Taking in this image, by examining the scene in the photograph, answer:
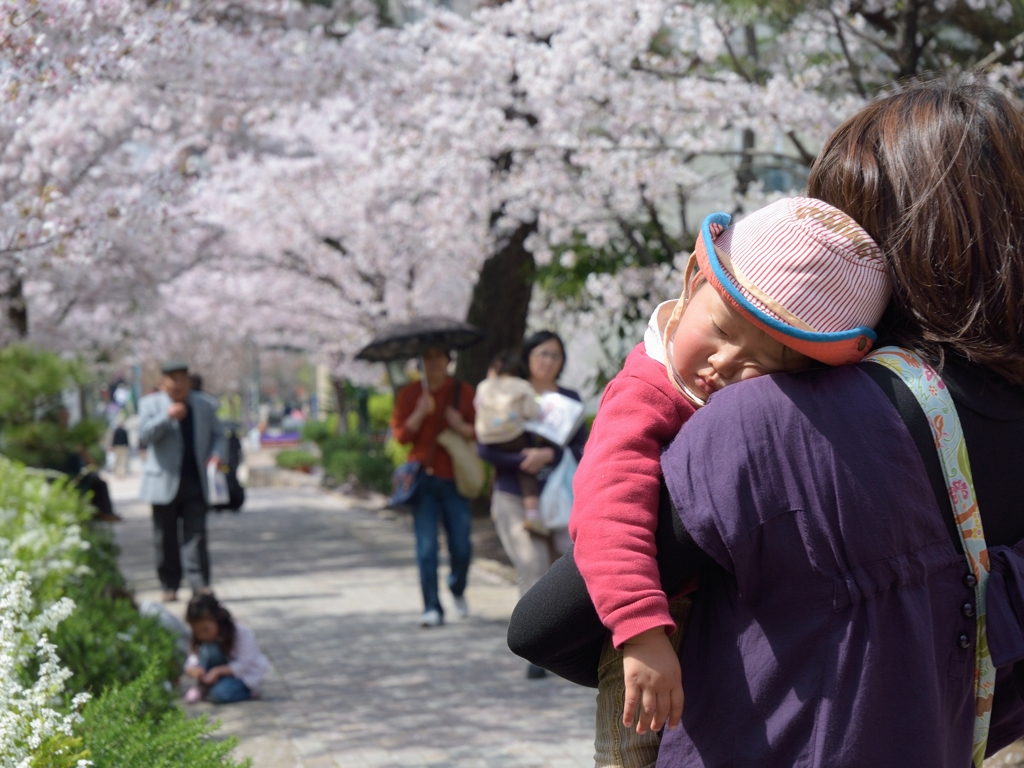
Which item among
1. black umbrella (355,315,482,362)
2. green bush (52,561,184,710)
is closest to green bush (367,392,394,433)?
black umbrella (355,315,482,362)

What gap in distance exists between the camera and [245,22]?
347 inches

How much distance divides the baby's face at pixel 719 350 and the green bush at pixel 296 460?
24030 millimetres

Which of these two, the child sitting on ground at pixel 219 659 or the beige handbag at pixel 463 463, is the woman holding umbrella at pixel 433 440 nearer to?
the beige handbag at pixel 463 463

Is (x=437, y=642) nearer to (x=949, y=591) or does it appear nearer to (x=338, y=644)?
(x=338, y=644)

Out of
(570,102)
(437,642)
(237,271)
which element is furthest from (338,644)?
(237,271)

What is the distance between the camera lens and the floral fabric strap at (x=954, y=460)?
1.43 m

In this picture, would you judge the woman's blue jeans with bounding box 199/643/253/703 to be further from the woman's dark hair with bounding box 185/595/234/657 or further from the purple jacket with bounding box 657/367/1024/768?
the purple jacket with bounding box 657/367/1024/768

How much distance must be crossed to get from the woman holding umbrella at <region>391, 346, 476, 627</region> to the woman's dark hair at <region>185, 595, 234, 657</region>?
1742 millimetres

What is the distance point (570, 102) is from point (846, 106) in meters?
2.02

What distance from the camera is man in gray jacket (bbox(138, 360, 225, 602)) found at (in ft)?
26.9

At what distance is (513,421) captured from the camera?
6.04m

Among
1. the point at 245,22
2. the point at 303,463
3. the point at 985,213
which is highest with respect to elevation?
the point at 245,22

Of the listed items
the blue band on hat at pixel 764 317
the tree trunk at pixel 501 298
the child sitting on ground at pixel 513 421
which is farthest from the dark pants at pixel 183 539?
the blue band on hat at pixel 764 317

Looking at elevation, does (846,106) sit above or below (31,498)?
above
